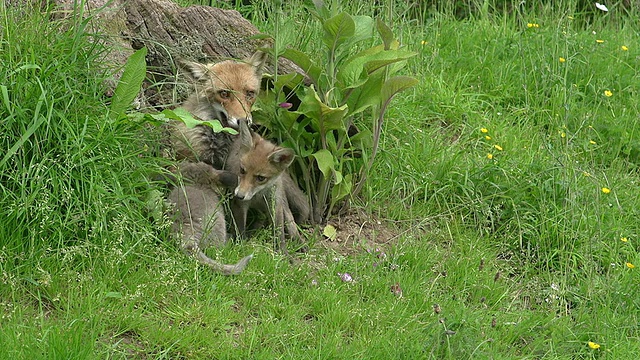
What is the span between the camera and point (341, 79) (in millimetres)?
5645

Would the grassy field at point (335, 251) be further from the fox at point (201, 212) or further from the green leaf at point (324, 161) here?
the green leaf at point (324, 161)

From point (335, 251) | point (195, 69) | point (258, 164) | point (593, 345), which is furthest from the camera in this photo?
point (195, 69)

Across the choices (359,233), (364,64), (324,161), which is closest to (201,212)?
(324,161)

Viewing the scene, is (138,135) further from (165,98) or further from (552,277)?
(552,277)

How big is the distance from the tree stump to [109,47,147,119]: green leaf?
0.35 metres

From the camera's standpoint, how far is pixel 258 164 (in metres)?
5.50

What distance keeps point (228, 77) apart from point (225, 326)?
1.96 meters

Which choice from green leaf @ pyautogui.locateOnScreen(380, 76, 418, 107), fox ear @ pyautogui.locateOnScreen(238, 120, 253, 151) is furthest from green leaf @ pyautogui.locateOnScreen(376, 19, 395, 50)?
fox ear @ pyautogui.locateOnScreen(238, 120, 253, 151)

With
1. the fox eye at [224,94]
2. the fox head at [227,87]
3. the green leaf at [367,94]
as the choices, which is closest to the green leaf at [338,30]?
the green leaf at [367,94]

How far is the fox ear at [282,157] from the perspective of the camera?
5.48 m

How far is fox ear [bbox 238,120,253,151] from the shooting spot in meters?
5.61

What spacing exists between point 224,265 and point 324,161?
103 centimetres

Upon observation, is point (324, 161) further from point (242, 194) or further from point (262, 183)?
point (242, 194)

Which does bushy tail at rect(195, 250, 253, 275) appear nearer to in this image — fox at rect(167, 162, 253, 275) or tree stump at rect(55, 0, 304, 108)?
fox at rect(167, 162, 253, 275)
